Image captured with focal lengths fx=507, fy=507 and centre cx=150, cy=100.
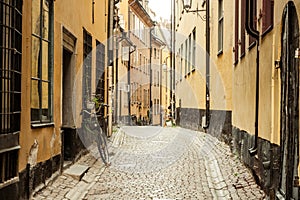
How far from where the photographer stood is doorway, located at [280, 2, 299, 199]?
478 centimetres

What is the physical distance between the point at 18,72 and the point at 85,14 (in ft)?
18.0

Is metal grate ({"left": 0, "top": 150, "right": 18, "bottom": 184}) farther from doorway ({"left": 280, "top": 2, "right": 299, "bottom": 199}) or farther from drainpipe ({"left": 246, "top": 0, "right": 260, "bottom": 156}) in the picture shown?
drainpipe ({"left": 246, "top": 0, "right": 260, "bottom": 156})

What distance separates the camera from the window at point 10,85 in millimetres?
5098

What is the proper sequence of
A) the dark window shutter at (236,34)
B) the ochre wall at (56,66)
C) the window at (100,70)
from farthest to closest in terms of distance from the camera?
the window at (100,70), the dark window shutter at (236,34), the ochre wall at (56,66)

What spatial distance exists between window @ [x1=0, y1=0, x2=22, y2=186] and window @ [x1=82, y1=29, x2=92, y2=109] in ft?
17.5

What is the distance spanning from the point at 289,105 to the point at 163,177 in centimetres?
419

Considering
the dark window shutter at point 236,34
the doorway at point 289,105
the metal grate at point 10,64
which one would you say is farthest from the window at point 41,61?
the dark window shutter at point 236,34

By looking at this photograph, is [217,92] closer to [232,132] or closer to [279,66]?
[232,132]

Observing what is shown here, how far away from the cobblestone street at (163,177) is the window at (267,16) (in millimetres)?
2162

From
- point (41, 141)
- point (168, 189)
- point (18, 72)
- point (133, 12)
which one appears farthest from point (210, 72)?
point (133, 12)

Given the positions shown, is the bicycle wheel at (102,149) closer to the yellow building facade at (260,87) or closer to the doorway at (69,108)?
the doorway at (69,108)

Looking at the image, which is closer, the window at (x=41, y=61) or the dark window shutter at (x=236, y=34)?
the window at (x=41, y=61)

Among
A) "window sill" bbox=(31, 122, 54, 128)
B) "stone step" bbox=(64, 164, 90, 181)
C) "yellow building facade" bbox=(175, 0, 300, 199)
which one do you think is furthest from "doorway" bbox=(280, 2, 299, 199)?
"stone step" bbox=(64, 164, 90, 181)

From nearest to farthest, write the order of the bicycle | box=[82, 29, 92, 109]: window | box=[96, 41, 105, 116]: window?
the bicycle
box=[82, 29, 92, 109]: window
box=[96, 41, 105, 116]: window
